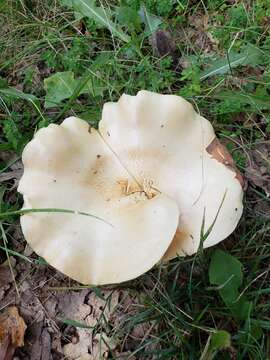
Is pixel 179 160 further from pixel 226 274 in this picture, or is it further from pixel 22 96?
pixel 22 96

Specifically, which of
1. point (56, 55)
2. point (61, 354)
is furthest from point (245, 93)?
point (61, 354)

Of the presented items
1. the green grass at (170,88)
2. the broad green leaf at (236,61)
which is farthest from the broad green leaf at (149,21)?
the broad green leaf at (236,61)

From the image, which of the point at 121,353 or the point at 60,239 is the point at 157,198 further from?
the point at 121,353

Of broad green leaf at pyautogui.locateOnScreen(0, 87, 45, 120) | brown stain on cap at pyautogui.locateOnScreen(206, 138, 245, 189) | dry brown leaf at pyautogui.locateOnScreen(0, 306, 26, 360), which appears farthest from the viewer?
broad green leaf at pyautogui.locateOnScreen(0, 87, 45, 120)

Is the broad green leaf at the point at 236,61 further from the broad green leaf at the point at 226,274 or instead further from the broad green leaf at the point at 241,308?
the broad green leaf at the point at 241,308

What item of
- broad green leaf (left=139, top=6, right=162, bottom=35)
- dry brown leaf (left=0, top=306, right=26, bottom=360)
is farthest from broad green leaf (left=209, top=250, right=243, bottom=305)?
broad green leaf (left=139, top=6, right=162, bottom=35)

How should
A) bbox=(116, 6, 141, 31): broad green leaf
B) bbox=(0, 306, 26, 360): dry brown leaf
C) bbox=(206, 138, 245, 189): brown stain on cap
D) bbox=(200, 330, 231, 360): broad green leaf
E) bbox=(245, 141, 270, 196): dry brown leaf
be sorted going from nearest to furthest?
bbox=(200, 330, 231, 360): broad green leaf < bbox=(206, 138, 245, 189): brown stain on cap < bbox=(0, 306, 26, 360): dry brown leaf < bbox=(245, 141, 270, 196): dry brown leaf < bbox=(116, 6, 141, 31): broad green leaf

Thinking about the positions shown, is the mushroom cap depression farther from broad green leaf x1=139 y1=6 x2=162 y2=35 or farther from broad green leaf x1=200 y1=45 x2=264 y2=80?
broad green leaf x1=139 y1=6 x2=162 y2=35
